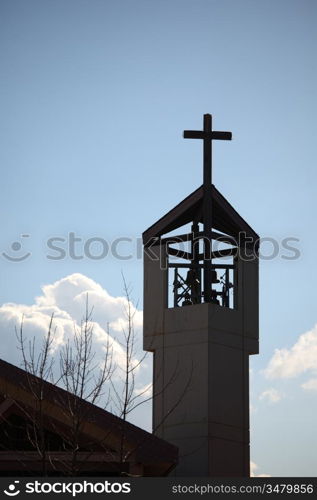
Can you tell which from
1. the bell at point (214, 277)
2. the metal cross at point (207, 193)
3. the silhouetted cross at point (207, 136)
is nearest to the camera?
the metal cross at point (207, 193)

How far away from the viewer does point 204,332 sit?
30.2 meters

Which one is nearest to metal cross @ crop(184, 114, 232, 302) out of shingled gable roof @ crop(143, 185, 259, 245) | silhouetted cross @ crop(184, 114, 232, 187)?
silhouetted cross @ crop(184, 114, 232, 187)

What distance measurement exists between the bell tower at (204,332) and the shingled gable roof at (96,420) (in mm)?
3577

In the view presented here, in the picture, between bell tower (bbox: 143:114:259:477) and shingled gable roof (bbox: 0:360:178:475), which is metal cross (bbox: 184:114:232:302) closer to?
bell tower (bbox: 143:114:259:477)

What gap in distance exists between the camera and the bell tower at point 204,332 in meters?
29.8

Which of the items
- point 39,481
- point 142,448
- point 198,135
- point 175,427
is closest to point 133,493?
point 39,481

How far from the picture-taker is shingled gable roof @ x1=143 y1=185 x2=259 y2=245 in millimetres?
31656

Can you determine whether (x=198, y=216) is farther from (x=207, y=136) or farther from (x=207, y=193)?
(x=207, y=136)

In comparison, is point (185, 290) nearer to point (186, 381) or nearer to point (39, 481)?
point (186, 381)

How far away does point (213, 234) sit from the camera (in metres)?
31.7

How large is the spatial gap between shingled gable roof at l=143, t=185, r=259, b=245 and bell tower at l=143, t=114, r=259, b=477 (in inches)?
1.0

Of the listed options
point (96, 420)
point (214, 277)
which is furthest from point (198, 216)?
point (96, 420)

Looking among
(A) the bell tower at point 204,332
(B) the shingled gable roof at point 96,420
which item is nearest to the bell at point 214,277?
(A) the bell tower at point 204,332

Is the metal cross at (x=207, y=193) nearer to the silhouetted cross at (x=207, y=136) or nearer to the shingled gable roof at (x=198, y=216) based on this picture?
the silhouetted cross at (x=207, y=136)
